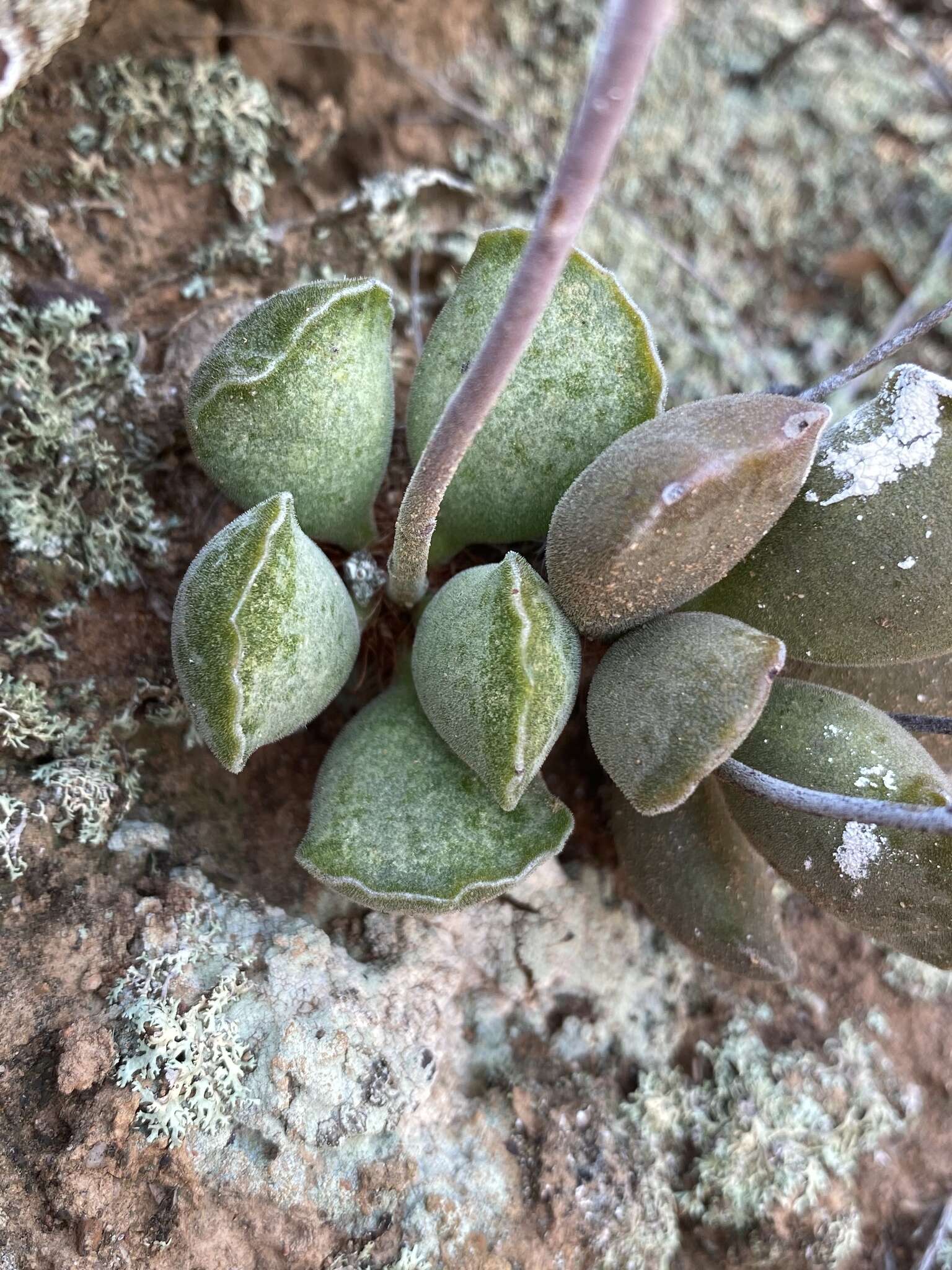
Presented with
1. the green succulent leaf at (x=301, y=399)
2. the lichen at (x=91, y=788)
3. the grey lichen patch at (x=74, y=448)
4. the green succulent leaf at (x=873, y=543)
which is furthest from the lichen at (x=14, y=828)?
the green succulent leaf at (x=873, y=543)

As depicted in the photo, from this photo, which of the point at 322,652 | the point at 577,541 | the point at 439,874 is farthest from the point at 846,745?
the point at 322,652

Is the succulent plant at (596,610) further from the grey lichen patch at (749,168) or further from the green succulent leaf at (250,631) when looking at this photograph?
the grey lichen patch at (749,168)

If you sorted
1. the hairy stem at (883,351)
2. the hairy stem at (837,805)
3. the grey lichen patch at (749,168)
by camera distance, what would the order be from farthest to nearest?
the grey lichen patch at (749,168), the hairy stem at (883,351), the hairy stem at (837,805)

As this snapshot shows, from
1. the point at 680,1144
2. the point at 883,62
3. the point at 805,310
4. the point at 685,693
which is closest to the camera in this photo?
the point at 685,693

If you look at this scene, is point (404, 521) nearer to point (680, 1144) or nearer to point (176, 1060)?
point (176, 1060)

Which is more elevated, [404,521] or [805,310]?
[404,521]

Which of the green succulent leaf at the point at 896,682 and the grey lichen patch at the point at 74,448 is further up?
the grey lichen patch at the point at 74,448
